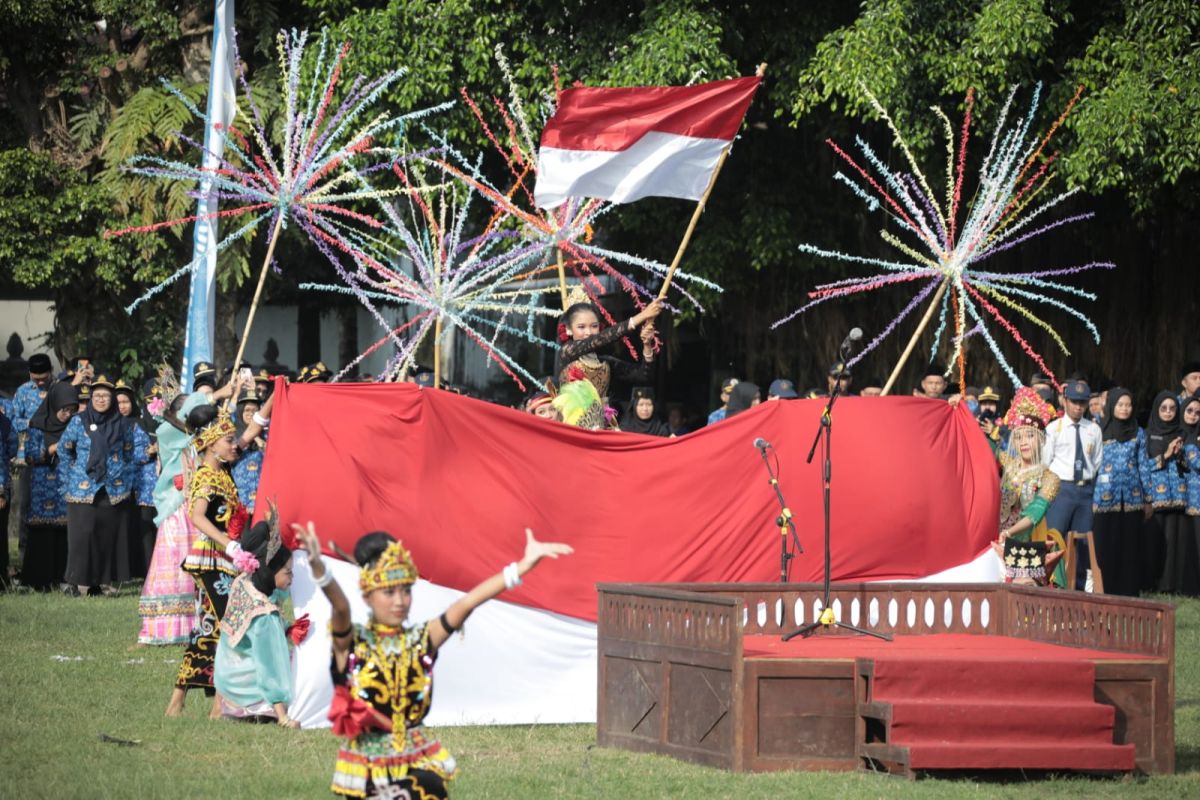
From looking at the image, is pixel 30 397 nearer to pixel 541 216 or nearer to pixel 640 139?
pixel 541 216

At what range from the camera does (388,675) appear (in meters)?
6.39

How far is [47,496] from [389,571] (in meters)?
11.6

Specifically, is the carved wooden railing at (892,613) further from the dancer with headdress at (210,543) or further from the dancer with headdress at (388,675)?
the dancer with headdress at (388,675)

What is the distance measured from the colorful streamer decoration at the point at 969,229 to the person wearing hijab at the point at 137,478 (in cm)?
624

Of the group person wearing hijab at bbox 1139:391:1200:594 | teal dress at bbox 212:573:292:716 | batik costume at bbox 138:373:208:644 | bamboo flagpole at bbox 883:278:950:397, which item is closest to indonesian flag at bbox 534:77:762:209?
bamboo flagpole at bbox 883:278:950:397

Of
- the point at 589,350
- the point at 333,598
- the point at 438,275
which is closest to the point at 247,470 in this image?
the point at 438,275

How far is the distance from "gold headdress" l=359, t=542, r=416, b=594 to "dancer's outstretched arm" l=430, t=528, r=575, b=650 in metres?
0.20

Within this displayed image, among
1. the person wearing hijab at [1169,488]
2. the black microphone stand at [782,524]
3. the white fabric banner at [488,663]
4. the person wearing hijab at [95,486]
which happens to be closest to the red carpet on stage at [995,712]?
the black microphone stand at [782,524]

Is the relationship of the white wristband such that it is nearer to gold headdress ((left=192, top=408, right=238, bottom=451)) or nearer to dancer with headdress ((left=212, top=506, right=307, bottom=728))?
dancer with headdress ((left=212, top=506, right=307, bottom=728))

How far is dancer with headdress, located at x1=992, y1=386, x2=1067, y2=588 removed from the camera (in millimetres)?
11734

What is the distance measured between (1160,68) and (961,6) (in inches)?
77.6

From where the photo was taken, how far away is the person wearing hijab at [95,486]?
16547mm

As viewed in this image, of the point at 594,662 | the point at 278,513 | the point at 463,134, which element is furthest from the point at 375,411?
the point at 463,134

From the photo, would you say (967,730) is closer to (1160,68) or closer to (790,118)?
(1160,68)
